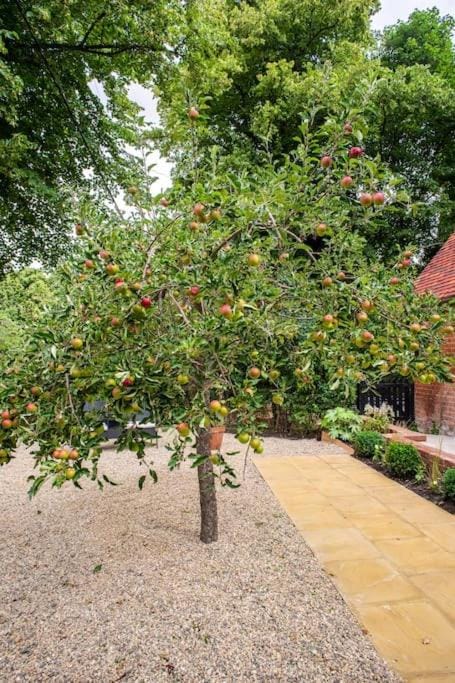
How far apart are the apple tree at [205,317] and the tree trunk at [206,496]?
76 cm

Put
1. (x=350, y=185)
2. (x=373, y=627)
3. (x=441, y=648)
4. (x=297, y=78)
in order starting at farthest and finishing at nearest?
(x=297, y=78) < (x=373, y=627) < (x=441, y=648) < (x=350, y=185)

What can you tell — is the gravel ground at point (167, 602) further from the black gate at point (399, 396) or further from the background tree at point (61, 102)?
the black gate at point (399, 396)

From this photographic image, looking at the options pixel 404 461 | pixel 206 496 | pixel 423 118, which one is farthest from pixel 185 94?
pixel 423 118

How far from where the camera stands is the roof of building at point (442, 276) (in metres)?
6.71

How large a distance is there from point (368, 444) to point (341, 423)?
1251 mm

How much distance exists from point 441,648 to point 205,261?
2257 millimetres

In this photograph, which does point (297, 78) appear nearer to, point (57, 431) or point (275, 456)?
point (275, 456)

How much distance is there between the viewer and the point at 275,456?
20.5 ft

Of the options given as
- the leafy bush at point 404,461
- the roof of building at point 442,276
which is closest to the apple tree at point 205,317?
the leafy bush at point 404,461

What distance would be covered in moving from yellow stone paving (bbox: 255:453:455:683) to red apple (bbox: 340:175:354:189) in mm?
2234

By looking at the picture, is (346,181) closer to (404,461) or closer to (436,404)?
(404,461)

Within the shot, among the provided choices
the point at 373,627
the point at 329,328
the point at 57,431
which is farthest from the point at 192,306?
the point at 373,627

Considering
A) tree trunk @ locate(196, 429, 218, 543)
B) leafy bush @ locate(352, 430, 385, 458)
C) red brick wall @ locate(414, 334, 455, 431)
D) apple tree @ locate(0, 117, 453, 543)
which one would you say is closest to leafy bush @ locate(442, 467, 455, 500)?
leafy bush @ locate(352, 430, 385, 458)

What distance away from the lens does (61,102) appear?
7453mm
